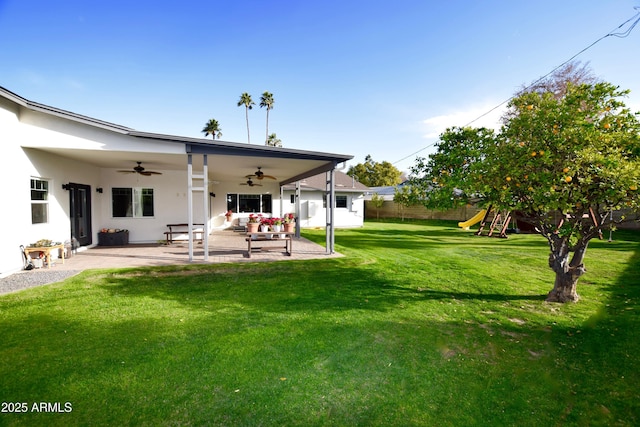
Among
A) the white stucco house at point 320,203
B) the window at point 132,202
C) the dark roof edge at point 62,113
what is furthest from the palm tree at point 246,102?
the dark roof edge at point 62,113

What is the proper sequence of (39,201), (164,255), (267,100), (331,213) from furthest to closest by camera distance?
(267,100) < (331,213) < (164,255) < (39,201)

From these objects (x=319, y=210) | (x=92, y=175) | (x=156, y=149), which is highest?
(x=156, y=149)

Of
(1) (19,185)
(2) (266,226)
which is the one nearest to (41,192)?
(1) (19,185)

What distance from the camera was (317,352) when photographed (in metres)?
3.49

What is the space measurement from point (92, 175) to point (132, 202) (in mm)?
1472

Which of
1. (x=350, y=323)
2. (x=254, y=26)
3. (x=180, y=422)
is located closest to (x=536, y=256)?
(x=350, y=323)

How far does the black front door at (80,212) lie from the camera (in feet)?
29.5

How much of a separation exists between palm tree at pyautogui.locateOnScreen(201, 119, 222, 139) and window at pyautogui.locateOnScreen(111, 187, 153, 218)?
3328 cm

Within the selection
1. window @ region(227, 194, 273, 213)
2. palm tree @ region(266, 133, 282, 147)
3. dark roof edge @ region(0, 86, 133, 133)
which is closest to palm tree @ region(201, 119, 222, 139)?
palm tree @ region(266, 133, 282, 147)

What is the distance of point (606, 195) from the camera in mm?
4117

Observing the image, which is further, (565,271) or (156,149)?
(156,149)

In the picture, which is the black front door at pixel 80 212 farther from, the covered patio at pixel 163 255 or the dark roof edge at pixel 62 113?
the dark roof edge at pixel 62 113

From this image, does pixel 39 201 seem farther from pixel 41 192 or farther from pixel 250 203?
pixel 250 203

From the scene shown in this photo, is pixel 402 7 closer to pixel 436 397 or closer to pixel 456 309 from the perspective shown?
pixel 456 309
